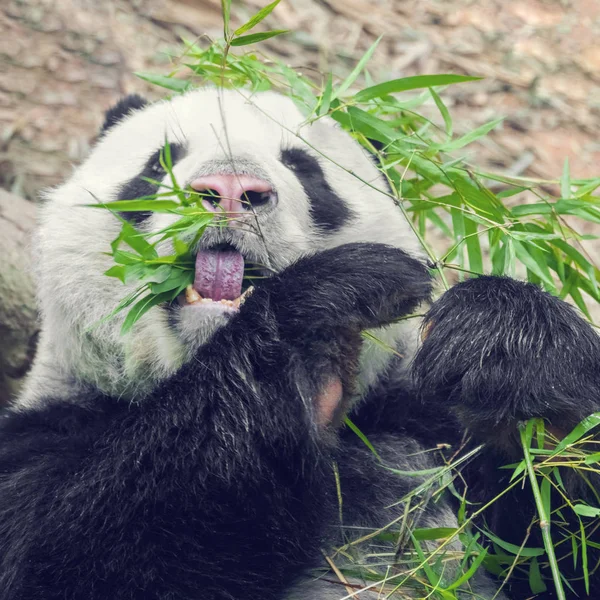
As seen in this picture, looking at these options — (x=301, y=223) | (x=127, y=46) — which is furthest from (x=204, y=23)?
(x=301, y=223)

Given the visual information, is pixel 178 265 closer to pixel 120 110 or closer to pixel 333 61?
pixel 120 110

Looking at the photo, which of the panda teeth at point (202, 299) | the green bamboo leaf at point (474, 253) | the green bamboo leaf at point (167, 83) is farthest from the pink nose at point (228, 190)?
the green bamboo leaf at point (167, 83)

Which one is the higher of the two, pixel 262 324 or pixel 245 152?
pixel 245 152

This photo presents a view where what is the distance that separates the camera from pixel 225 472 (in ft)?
9.20

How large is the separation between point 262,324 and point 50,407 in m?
1.21

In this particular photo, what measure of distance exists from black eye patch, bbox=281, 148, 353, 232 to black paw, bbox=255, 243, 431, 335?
2.28 ft

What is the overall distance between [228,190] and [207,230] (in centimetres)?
16

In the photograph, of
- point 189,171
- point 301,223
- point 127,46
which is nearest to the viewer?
point 189,171

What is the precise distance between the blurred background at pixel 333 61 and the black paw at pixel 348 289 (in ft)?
10.1

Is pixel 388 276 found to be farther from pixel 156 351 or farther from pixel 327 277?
pixel 156 351

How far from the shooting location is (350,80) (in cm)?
388

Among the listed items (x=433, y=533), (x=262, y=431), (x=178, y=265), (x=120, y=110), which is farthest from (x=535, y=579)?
(x=120, y=110)

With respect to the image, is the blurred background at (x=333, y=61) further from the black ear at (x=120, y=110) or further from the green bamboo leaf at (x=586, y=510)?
the green bamboo leaf at (x=586, y=510)

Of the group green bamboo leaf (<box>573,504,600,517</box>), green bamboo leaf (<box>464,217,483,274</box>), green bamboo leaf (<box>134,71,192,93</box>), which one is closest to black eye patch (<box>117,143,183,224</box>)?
green bamboo leaf (<box>134,71,192,93</box>)
